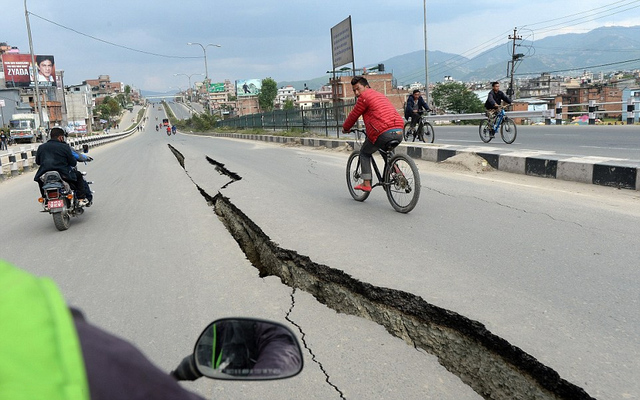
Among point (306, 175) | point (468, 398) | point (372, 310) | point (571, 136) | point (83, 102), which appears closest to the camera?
point (468, 398)

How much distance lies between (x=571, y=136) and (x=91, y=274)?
13.4 metres

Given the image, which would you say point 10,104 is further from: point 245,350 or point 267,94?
point 245,350

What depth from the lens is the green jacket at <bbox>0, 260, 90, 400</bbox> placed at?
0.61 meters

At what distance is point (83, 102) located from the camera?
95875 mm

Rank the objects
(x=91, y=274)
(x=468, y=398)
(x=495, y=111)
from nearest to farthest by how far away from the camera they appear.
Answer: (x=468, y=398) < (x=91, y=274) < (x=495, y=111)

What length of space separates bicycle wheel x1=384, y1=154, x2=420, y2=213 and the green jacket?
5006 mm

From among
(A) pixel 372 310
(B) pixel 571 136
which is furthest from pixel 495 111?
(A) pixel 372 310

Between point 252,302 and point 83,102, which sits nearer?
point 252,302

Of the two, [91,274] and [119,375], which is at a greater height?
[119,375]

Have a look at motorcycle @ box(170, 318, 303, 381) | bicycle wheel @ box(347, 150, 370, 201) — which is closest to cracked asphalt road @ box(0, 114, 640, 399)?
bicycle wheel @ box(347, 150, 370, 201)

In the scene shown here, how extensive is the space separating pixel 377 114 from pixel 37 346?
537 centimetres

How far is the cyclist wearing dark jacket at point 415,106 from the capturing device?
13.2 m

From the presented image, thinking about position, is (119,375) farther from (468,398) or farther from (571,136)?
(571,136)

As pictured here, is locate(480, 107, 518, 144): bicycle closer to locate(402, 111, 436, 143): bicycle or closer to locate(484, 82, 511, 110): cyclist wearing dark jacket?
locate(484, 82, 511, 110): cyclist wearing dark jacket
